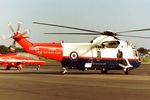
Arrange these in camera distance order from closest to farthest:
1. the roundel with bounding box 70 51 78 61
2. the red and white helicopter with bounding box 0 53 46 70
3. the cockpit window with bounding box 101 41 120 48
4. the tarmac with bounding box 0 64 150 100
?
1. the tarmac with bounding box 0 64 150 100
2. the roundel with bounding box 70 51 78 61
3. the cockpit window with bounding box 101 41 120 48
4. the red and white helicopter with bounding box 0 53 46 70

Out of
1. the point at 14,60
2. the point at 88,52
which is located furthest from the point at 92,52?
the point at 14,60

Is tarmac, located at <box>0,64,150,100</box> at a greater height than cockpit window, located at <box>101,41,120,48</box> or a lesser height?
lesser

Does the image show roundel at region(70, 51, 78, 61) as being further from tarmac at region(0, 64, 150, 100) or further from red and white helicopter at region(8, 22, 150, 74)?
tarmac at region(0, 64, 150, 100)

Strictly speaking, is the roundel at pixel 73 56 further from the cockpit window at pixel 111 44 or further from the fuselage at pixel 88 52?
the cockpit window at pixel 111 44

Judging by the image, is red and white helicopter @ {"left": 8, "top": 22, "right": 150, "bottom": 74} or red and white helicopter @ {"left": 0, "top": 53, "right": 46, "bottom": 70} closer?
red and white helicopter @ {"left": 8, "top": 22, "right": 150, "bottom": 74}

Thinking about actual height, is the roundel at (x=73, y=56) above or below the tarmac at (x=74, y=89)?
above

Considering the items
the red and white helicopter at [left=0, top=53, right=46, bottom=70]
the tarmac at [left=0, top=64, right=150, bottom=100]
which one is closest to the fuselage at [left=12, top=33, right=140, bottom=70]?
the tarmac at [left=0, top=64, right=150, bottom=100]

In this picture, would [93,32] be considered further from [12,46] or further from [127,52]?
[12,46]

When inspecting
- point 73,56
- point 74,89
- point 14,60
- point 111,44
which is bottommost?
point 74,89

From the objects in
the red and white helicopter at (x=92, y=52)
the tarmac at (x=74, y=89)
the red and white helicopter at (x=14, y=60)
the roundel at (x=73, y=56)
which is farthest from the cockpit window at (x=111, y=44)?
the red and white helicopter at (x=14, y=60)

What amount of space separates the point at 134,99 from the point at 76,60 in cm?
2479

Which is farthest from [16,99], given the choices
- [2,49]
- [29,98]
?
[2,49]

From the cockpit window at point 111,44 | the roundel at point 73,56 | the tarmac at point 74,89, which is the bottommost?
the tarmac at point 74,89

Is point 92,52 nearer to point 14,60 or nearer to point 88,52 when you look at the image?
point 88,52
